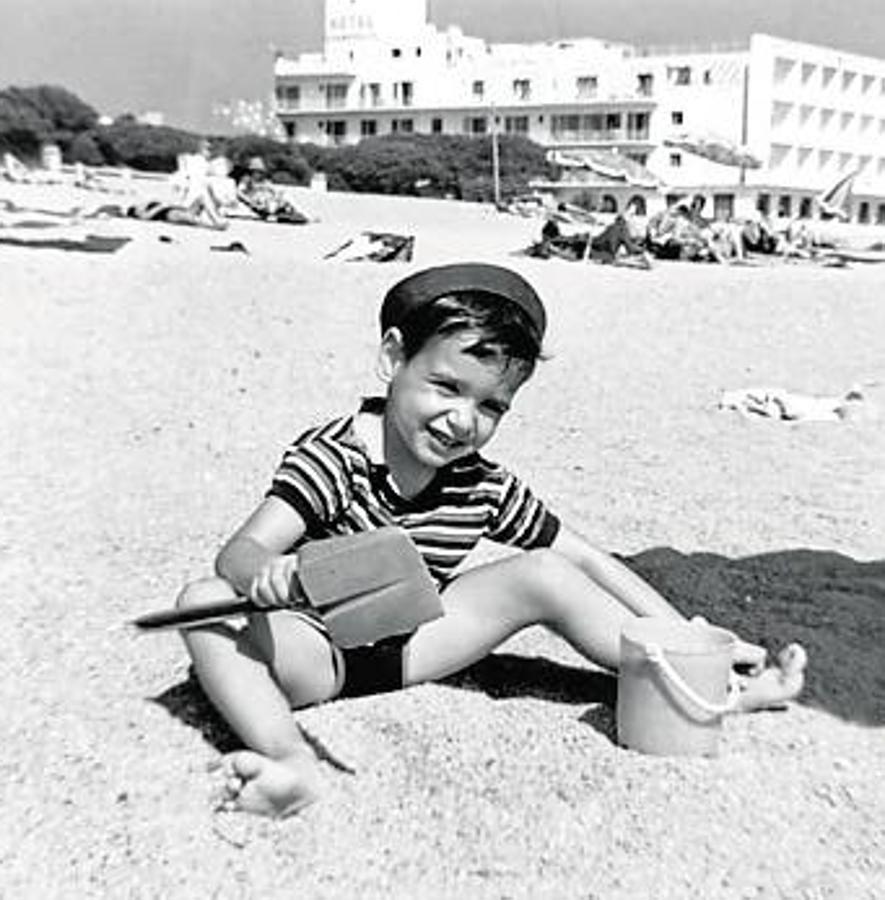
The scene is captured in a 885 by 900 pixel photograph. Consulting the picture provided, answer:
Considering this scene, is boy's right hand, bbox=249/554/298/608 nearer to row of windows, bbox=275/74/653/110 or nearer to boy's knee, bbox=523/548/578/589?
boy's knee, bbox=523/548/578/589

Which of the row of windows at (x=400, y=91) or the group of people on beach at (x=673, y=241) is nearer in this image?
the group of people on beach at (x=673, y=241)

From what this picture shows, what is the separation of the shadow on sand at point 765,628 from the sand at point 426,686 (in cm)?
→ 1

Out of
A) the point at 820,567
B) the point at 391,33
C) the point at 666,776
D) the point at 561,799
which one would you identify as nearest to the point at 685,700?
the point at 666,776

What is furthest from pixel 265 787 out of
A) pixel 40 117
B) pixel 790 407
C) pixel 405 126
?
pixel 405 126

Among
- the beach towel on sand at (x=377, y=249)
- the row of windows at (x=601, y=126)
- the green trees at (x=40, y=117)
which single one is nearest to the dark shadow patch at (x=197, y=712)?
the beach towel on sand at (x=377, y=249)

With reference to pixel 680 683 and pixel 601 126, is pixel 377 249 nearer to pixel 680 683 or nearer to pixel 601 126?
pixel 680 683

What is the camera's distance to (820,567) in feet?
16.8

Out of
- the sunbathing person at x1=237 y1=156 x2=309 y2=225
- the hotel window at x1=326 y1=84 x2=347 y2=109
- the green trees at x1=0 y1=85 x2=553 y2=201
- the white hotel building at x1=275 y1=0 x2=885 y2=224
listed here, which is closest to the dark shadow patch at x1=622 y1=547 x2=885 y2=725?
the sunbathing person at x1=237 y1=156 x2=309 y2=225

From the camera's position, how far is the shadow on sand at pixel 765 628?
3639mm

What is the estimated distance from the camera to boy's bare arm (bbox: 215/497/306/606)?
9.86ft

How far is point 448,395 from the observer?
128 inches

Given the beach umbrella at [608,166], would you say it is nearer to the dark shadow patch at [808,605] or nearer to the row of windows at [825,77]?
the dark shadow patch at [808,605]

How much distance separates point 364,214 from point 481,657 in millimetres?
26042

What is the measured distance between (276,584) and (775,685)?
1237mm
